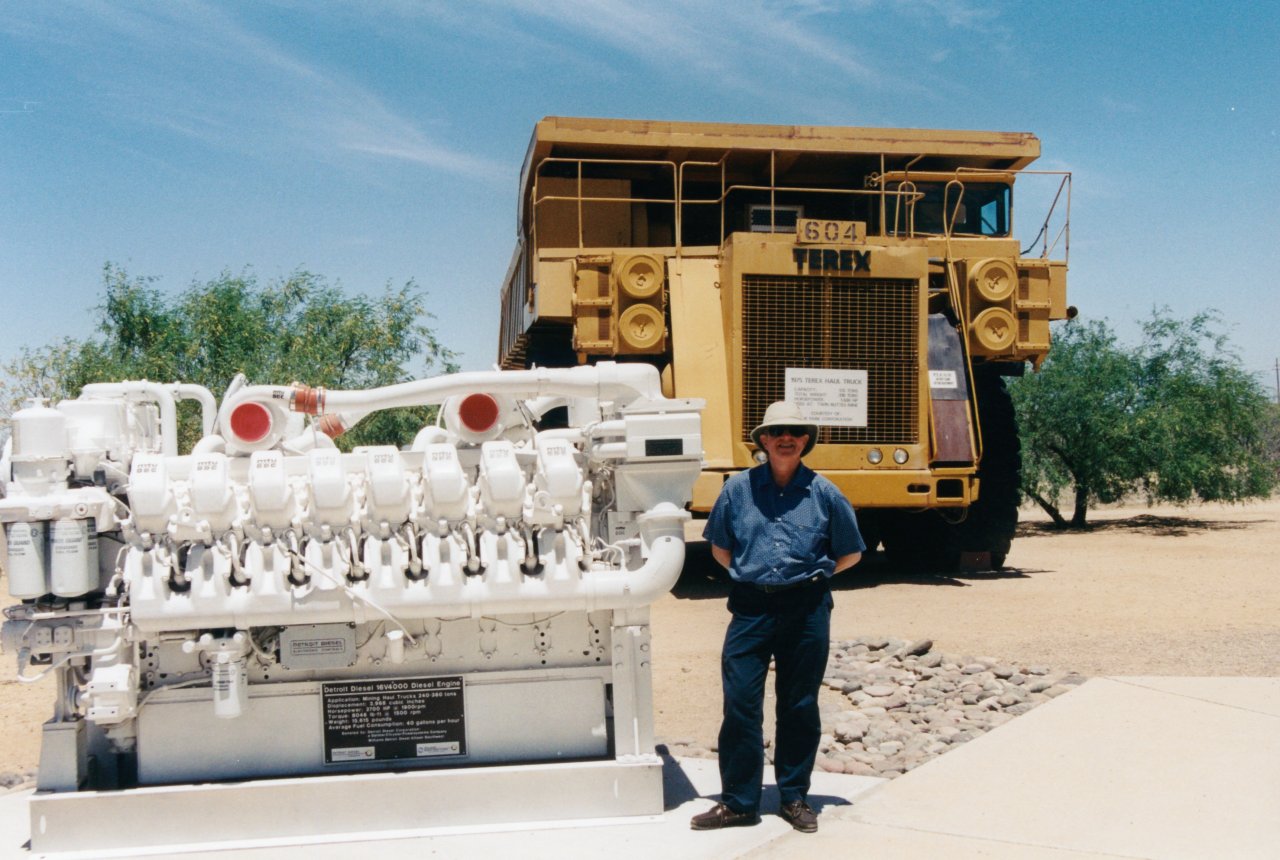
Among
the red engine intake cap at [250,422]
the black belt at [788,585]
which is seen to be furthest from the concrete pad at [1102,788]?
the red engine intake cap at [250,422]

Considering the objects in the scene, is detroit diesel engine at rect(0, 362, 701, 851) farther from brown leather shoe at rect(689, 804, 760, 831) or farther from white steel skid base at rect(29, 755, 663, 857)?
brown leather shoe at rect(689, 804, 760, 831)

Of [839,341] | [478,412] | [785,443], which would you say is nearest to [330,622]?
[478,412]

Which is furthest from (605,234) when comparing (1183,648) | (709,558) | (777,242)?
(1183,648)

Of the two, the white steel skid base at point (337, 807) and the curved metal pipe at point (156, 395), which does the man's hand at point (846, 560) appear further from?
the curved metal pipe at point (156, 395)

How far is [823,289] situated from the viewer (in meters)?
11.3

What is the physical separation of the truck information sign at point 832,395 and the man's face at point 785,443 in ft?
21.9

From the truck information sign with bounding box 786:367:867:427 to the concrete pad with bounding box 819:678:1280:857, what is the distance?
526 cm

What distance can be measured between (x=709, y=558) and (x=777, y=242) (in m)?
5.04

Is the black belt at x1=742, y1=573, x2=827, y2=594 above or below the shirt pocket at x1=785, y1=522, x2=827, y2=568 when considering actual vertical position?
below

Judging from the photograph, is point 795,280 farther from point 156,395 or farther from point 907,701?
point 156,395

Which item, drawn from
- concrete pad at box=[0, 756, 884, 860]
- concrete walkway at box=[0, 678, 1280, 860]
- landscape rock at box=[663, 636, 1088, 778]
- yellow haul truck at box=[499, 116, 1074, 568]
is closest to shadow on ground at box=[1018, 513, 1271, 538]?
yellow haul truck at box=[499, 116, 1074, 568]

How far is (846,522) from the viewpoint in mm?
4613

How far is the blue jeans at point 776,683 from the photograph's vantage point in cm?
452

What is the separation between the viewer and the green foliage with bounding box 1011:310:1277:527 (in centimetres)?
1864
